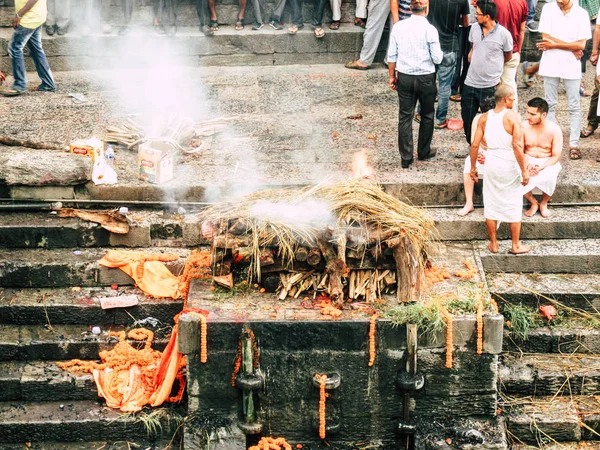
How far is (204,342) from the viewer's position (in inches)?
314

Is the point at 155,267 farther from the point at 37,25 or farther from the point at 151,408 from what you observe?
the point at 37,25

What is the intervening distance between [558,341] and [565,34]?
152 inches

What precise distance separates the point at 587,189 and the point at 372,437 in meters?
3.73

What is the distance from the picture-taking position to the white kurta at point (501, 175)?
8.97 meters

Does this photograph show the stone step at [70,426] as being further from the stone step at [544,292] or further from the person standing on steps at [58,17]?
the person standing on steps at [58,17]

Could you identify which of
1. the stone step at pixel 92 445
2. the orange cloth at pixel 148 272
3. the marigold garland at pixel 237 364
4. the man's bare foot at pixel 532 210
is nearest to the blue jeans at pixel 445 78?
the man's bare foot at pixel 532 210

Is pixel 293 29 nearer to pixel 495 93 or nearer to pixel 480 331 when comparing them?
pixel 495 93

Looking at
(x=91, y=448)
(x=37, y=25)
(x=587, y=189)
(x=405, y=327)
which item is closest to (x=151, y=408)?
(x=91, y=448)

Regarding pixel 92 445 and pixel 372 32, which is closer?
pixel 92 445

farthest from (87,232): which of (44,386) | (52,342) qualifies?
(44,386)

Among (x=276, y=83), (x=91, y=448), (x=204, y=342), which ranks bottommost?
(x=91, y=448)

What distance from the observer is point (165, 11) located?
13695mm

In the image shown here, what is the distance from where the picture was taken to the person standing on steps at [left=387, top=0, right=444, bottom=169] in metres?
10.0

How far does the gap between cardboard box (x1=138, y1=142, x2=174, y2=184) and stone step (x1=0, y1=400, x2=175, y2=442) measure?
2670 mm
